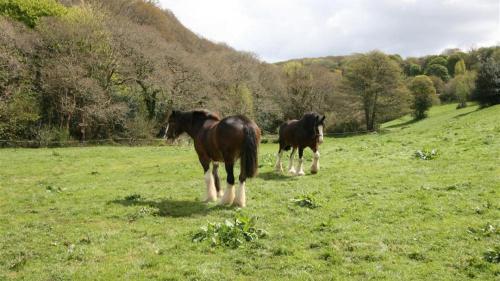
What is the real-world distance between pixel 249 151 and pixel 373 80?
156 feet

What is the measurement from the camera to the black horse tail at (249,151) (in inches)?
425

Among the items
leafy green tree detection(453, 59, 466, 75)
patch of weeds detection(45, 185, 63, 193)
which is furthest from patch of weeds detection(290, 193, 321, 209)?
leafy green tree detection(453, 59, 466, 75)

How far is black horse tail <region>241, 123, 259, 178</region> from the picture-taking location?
10797 millimetres

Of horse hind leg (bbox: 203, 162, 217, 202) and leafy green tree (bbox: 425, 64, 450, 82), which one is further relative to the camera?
leafy green tree (bbox: 425, 64, 450, 82)

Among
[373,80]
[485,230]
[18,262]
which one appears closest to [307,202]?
[485,230]

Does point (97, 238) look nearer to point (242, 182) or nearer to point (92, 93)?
point (242, 182)

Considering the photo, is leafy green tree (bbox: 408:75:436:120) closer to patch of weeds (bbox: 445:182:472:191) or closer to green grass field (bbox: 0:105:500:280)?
green grass field (bbox: 0:105:500:280)

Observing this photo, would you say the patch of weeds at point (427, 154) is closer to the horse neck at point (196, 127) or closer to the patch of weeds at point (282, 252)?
the horse neck at point (196, 127)

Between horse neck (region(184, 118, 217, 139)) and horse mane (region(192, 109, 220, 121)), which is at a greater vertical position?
horse mane (region(192, 109, 220, 121))

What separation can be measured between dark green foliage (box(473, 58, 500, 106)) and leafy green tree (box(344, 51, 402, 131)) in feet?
35.6

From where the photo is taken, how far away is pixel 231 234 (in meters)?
8.12

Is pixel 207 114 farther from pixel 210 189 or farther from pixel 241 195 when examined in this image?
pixel 241 195

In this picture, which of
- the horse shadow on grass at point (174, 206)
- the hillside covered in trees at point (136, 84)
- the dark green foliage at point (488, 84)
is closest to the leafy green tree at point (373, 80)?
the hillside covered in trees at point (136, 84)

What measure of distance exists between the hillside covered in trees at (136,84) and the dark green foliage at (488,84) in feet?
0.36
